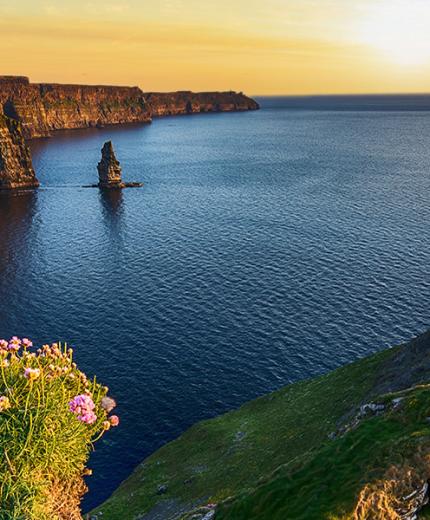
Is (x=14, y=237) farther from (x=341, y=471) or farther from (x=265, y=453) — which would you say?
(x=341, y=471)

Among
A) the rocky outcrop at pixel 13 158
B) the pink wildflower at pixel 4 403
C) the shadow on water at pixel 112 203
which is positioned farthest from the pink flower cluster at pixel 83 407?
the rocky outcrop at pixel 13 158

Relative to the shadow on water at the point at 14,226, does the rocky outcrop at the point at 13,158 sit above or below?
above

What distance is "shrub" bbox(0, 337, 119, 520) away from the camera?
23.0m

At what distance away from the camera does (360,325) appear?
83.7 m

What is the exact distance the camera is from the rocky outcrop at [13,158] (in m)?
190

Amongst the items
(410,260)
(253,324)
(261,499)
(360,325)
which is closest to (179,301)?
(253,324)

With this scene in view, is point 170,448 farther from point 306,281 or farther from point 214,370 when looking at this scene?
point 306,281

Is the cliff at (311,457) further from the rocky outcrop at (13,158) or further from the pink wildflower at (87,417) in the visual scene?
the rocky outcrop at (13,158)

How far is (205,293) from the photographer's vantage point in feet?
317

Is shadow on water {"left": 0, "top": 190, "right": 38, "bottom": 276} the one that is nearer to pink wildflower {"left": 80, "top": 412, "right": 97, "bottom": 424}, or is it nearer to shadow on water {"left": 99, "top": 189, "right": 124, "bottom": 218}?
shadow on water {"left": 99, "top": 189, "right": 124, "bottom": 218}

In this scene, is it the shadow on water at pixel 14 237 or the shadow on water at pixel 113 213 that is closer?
the shadow on water at pixel 14 237

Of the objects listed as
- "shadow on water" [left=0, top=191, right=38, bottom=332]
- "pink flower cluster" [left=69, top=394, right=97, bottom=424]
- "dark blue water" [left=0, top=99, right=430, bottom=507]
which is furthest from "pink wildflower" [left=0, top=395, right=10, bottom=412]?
"shadow on water" [left=0, top=191, right=38, bottom=332]

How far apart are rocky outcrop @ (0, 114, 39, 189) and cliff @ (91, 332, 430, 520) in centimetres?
16271

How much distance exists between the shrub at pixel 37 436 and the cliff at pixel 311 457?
8183 mm
